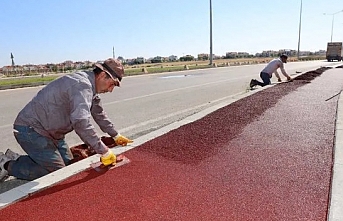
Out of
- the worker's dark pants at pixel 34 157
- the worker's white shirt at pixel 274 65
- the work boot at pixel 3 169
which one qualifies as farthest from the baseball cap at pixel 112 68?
the worker's white shirt at pixel 274 65

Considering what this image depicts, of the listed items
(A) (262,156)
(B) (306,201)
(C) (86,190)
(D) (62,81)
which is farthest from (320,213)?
(D) (62,81)

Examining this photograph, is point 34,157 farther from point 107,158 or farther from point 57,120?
point 107,158

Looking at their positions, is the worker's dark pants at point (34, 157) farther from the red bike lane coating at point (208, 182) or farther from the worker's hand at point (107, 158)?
the worker's hand at point (107, 158)

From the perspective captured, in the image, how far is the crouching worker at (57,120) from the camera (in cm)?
330

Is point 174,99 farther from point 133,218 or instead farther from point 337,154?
point 133,218

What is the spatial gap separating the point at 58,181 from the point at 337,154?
3201 mm

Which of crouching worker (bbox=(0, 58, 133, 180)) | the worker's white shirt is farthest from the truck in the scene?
crouching worker (bbox=(0, 58, 133, 180))

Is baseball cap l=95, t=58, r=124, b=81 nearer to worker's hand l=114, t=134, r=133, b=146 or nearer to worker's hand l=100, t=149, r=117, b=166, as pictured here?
worker's hand l=100, t=149, r=117, b=166

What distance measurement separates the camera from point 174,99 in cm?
1128

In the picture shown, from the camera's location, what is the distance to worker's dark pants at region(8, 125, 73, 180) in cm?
362

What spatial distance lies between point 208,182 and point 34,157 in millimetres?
1950

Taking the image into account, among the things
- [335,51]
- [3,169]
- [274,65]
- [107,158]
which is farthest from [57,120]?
[335,51]

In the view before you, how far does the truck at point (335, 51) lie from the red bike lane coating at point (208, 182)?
5904cm

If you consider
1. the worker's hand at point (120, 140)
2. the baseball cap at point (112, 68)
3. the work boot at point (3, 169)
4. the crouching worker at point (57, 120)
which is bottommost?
the work boot at point (3, 169)
